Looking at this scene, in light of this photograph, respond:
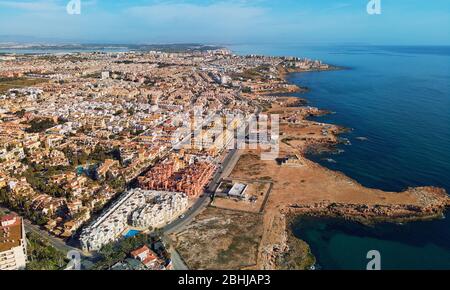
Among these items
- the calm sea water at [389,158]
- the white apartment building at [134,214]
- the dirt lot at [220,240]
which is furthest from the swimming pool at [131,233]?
the calm sea water at [389,158]

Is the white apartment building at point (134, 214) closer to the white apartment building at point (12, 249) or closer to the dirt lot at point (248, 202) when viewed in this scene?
the dirt lot at point (248, 202)

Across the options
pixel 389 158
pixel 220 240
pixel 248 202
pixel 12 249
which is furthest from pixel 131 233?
pixel 389 158

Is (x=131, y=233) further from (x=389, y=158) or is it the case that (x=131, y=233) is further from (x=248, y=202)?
(x=389, y=158)

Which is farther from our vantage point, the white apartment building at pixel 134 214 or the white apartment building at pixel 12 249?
the white apartment building at pixel 134 214

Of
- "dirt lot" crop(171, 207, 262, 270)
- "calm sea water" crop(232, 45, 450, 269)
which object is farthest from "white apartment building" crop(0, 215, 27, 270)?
"calm sea water" crop(232, 45, 450, 269)

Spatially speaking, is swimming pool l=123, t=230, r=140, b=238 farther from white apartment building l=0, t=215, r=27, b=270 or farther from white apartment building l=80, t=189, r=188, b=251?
white apartment building l=0, t=215, r=27, b=270
